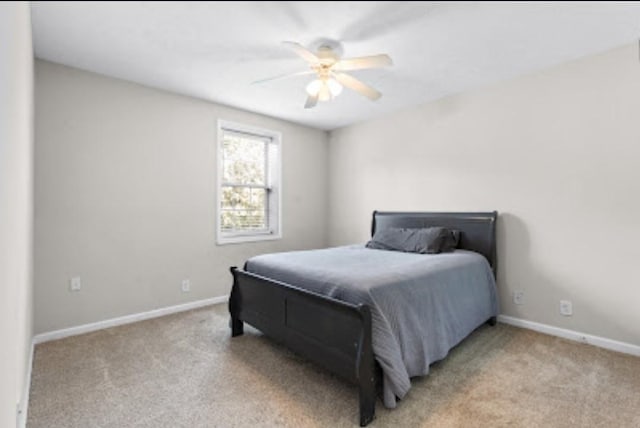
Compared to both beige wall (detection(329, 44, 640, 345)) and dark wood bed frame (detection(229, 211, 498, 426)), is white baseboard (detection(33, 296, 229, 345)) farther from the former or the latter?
beige wall (detection(329, 44, 640, 345))

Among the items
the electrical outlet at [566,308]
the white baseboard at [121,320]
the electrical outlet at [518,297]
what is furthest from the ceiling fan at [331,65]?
the white baseboard at [121,320]

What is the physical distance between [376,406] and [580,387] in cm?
130

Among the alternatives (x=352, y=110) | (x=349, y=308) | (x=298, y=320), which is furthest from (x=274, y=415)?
(x=352, y=110)

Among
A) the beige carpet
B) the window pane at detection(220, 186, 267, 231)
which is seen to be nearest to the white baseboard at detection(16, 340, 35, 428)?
the beige carpet

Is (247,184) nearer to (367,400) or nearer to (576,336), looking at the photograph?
(367,400)

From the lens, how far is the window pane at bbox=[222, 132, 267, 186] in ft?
12.7

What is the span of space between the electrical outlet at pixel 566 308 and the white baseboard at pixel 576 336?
0.14 meters

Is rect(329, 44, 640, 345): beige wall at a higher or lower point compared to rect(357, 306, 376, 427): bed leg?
higher

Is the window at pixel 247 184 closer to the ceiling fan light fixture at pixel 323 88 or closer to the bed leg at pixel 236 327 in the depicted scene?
the bed leg at pixel 236 327

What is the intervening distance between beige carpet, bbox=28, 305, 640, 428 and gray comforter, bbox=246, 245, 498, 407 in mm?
204

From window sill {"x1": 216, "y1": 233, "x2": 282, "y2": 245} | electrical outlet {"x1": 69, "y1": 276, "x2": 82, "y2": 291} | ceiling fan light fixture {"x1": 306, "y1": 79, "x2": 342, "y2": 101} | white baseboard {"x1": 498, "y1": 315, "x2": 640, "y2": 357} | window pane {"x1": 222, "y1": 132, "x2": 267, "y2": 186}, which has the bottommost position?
white baseboard {"x1": 498, "y1": 315, "x2": 640, "y2": 357}

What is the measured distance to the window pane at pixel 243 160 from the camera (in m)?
3.86

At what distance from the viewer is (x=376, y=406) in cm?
175

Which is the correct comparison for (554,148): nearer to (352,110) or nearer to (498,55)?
(498,55)
